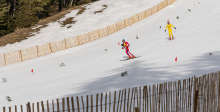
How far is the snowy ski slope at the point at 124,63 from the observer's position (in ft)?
40.5

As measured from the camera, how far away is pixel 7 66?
2269 cm

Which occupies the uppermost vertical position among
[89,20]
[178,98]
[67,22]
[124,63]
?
[89,20]

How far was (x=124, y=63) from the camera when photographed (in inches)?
674

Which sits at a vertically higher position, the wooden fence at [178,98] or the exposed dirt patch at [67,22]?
the exposed dirt patch at [67,22]

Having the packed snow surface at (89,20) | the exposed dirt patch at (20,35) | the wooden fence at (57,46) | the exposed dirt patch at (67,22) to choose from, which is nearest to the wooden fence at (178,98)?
the wooden fence at (57,46)

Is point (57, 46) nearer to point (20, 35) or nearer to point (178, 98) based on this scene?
point (20, 35)

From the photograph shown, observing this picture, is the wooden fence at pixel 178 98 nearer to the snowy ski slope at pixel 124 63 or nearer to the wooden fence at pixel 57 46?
the snowy ski slope at pixel 124 63

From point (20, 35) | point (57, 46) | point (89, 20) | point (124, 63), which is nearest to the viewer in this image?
point (124, 63)

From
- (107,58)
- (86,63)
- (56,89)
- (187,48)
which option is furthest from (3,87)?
(187,48)

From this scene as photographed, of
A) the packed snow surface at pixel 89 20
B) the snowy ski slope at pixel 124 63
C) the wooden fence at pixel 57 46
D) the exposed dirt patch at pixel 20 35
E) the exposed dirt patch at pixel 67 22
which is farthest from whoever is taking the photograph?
the exposed dirt patch at pixel 67 22

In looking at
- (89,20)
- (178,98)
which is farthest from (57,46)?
(178,98)

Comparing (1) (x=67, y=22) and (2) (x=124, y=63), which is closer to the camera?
(2) (x=124, y=63)

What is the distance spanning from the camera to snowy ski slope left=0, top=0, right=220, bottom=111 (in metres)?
12.4

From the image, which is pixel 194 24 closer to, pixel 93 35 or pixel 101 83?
pixel 93 35
